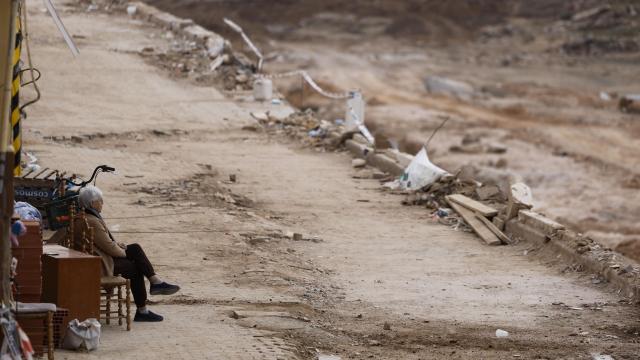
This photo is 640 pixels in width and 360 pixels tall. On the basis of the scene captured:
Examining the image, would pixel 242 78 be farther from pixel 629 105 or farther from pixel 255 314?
pixel 255 314

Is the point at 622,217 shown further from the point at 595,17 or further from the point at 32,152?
the point at 595,17

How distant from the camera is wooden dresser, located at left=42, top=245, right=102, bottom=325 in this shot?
10766 mm

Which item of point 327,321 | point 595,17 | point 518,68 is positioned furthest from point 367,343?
point 595,17

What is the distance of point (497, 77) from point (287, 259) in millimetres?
30799

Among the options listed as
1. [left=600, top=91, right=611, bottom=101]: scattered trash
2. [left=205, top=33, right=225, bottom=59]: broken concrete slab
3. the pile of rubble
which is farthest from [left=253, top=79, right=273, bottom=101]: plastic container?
the pile of rubble

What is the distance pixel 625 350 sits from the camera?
12.5 metres

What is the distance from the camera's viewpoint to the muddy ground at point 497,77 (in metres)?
29.5

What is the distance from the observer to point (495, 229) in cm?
1847

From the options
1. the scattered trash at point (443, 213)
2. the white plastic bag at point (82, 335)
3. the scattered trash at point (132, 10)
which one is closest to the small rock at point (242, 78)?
the scattered trash at point (132, 10)

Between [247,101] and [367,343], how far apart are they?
57.8 feet

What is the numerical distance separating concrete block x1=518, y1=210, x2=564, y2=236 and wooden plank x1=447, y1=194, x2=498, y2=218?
61 cm

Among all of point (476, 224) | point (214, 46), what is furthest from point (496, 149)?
point (476, 224)

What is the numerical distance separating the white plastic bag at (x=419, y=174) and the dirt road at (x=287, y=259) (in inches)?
16.5

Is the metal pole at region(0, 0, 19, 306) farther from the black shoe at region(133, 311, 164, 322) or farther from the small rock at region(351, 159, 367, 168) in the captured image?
the small rock at region(351, 159, 367, 168)
